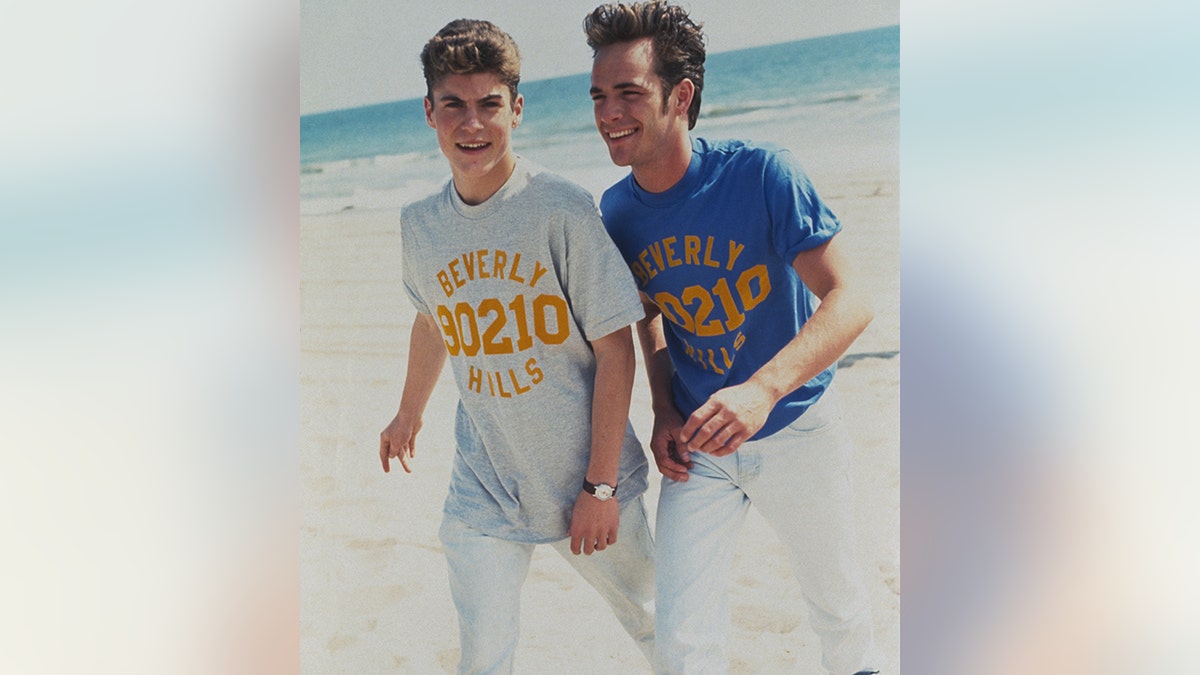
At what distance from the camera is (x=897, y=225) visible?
242 cm

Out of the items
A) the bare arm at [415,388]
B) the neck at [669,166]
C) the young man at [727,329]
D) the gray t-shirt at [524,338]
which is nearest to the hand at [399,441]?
the bare arm at [415,388]

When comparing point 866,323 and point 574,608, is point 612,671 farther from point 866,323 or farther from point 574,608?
point 866,323

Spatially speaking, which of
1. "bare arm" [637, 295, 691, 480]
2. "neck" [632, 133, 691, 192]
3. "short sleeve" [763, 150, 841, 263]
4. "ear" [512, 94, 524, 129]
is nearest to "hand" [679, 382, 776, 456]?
"bare arm" [637, 295, 691, 480]

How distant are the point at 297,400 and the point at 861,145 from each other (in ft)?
6.10

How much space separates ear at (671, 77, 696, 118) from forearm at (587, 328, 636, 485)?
53 centimetres

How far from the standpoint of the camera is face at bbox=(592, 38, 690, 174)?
246 centimetres

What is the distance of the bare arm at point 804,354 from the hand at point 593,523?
0.30 metres

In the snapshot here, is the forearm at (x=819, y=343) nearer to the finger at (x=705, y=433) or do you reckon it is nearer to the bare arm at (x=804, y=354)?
the bare arm at (x=804, y=354)

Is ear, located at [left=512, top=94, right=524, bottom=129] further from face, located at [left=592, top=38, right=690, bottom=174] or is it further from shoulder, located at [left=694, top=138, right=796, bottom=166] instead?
shoulder, located at [left=694, top=138, right=796, bottom=166]

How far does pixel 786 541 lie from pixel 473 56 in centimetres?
137

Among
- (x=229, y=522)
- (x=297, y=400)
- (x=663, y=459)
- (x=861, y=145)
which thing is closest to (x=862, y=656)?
(x=663, y=459)

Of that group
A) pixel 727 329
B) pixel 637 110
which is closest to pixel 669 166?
pixel 637 110

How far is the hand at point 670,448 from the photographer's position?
255cm

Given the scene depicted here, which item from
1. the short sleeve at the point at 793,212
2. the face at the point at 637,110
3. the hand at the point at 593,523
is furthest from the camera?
the hand at the point at 593,523
